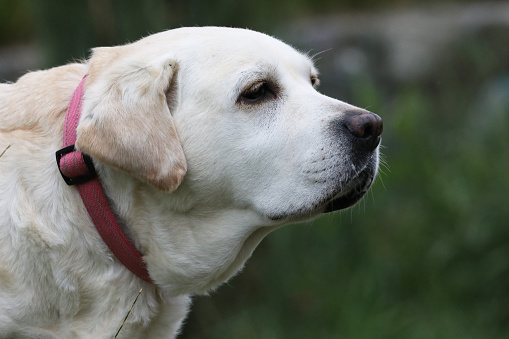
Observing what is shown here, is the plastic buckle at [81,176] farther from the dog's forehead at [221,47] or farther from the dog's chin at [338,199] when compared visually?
the dog's chin at [338,199]

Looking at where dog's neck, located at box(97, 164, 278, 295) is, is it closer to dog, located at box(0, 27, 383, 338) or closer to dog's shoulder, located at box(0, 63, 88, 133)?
dog, located at box(0, 27, 383, 338)

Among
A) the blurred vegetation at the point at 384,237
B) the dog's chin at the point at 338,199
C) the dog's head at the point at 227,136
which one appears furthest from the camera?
the blurred vegetation at the point at 384,237

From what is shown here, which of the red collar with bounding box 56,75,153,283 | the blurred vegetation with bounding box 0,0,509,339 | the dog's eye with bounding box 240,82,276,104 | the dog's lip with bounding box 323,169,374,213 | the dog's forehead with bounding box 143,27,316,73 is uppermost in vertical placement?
the dog's forehead with bounding box 143,27,316,73

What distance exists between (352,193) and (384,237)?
2787mm

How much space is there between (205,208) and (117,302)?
0.54m

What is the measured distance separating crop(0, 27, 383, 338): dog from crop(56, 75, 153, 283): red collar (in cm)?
2

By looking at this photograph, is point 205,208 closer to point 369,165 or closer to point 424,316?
point 369,165

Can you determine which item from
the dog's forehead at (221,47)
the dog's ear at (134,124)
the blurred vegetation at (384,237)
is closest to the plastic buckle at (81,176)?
the dog's ear at (134,124)

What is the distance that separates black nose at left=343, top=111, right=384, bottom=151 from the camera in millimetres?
2715

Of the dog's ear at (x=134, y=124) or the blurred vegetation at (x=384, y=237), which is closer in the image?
the dog's ear at (x=134, y=124)

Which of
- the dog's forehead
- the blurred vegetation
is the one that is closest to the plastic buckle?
the dog's forehead

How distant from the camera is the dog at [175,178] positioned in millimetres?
2717

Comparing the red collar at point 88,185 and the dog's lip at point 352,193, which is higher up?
the red collar at point 88,185

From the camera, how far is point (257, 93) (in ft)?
9.14
